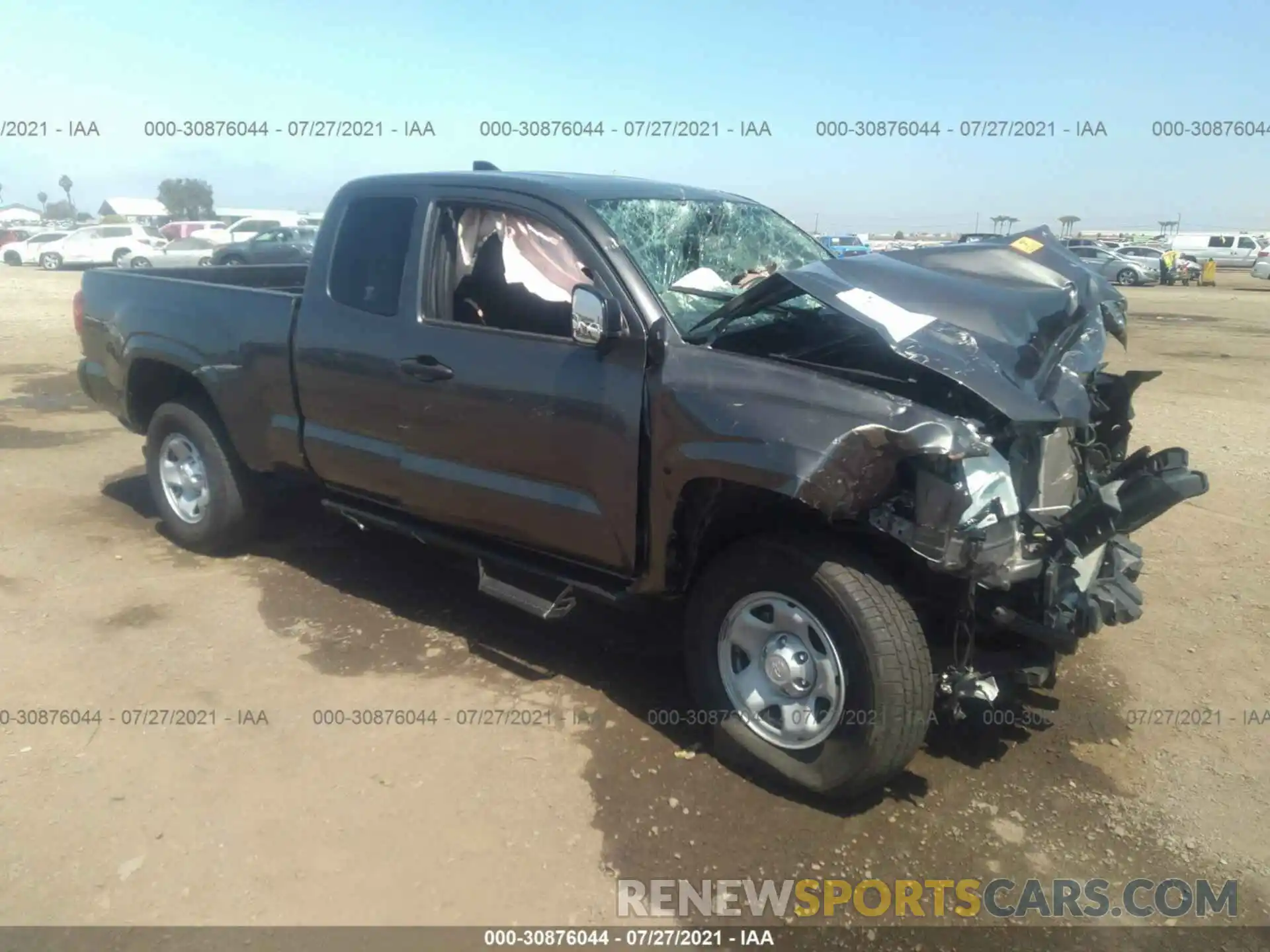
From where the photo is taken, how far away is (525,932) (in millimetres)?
2793

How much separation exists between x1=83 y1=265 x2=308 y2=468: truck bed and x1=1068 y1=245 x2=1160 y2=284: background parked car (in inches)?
1386

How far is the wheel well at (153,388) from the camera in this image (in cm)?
546

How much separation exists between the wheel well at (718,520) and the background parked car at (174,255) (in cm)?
2828

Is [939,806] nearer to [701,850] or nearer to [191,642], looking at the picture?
[701,850]

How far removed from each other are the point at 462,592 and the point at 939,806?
268 centimetres

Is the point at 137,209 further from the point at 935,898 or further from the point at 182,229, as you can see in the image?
the point at 935,898

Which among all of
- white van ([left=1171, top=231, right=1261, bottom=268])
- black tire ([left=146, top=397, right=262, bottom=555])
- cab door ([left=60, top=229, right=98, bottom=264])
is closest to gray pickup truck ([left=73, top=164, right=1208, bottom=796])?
black tire ([left=146, top=397, right=262, bottom=555])

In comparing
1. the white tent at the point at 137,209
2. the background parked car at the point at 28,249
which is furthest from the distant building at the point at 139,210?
the background parked car at the point at 28,249

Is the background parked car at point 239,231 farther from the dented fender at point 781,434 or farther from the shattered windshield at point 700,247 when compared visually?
the dented fender at point 781,434

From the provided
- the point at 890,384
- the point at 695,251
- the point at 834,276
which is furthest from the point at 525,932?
the point at 695,251

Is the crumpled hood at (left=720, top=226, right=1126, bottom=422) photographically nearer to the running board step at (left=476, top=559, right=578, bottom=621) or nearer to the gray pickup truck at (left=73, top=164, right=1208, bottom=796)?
the gray pickup truck at (left=73, top=164, right=1208, bottom=796)

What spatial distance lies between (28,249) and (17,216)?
48672mm

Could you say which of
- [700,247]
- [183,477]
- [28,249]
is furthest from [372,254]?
[28,249]

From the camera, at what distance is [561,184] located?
4027 millimetres
